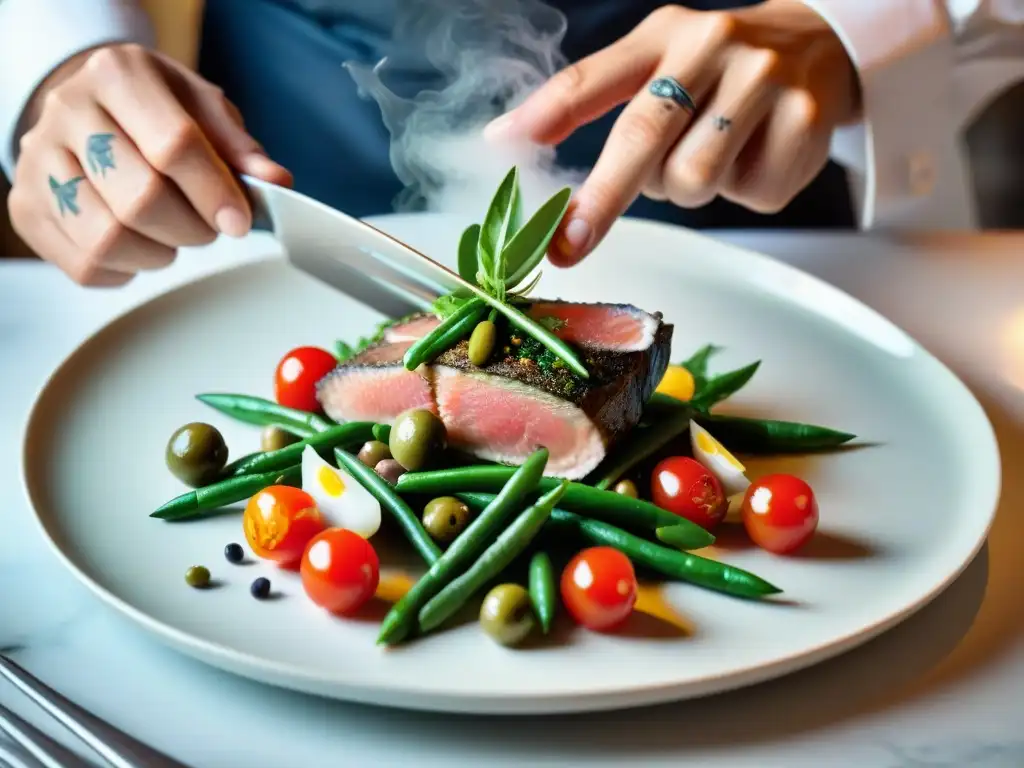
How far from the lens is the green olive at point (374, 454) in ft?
7.13

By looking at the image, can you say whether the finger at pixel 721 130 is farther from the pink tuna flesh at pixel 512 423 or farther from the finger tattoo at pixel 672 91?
the pink tuna flesh at pixel 512 423

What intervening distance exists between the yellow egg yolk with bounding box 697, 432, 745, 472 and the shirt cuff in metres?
1.57

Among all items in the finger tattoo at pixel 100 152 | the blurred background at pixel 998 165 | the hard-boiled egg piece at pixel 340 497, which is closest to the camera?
the hard-boiled egg piece at pixel 340 497

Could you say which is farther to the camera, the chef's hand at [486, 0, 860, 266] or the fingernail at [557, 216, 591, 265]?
the chef's hand at [486, 0, 860, 266]

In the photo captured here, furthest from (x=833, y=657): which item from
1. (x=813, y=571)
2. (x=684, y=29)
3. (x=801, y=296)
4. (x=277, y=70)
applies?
(x=277, y=70)

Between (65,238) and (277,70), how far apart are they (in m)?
1.41

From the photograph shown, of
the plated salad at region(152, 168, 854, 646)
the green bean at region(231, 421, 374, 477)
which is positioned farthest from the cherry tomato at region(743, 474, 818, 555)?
the green bean at region(231, 421, 374, 477)

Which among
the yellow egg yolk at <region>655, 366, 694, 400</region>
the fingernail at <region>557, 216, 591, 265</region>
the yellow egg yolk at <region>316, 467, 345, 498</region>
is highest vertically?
the fingernail at <region>557, 216, 591, 265</region>

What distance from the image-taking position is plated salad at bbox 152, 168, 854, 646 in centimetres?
174

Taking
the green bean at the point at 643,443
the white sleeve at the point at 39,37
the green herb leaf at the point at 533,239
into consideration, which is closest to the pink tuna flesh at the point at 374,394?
the green herb leaf at the point at 533,239

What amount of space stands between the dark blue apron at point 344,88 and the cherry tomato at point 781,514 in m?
2.11

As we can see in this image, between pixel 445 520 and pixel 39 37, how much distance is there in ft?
6.65

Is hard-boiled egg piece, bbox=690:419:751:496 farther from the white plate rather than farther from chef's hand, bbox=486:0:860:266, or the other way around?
chef's hand, bbox=486:0:860:266

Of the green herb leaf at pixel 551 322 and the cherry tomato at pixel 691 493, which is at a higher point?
the green herb leaf at pixel 551 322
